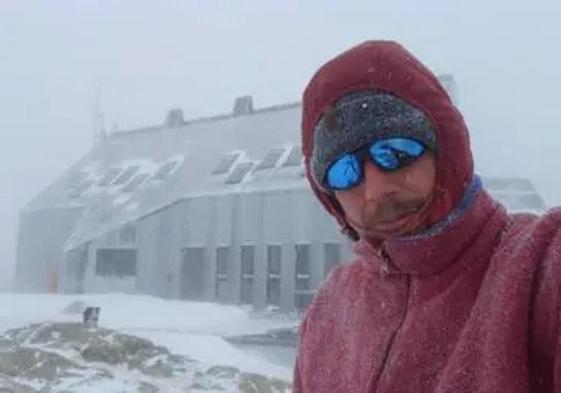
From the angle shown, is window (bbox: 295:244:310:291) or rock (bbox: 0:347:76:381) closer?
rock (bbox: 0:347:76:381)

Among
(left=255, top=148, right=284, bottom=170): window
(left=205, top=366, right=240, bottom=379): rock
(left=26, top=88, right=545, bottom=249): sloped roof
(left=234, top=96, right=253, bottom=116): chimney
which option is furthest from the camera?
(left=234, top=96, right=253, bottom=116): chimney

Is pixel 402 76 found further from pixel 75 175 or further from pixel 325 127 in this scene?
pixel 75 175

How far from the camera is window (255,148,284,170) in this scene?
2261 cm

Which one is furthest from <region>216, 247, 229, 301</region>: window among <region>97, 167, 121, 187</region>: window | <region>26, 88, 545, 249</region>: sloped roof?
<region>97, 167, 121, 187</region>: window

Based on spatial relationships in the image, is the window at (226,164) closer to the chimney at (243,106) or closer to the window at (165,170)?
the window at (165,170)

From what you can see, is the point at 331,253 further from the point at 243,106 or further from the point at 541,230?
the point at 541,230

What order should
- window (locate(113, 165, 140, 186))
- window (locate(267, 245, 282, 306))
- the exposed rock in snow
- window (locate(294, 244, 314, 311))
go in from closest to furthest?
the exposed rock in snow
window (locate(294, 244, 314, 311))
window (locate(267, 245, 282, 306))
window (locate(113, 165, 140, 186))

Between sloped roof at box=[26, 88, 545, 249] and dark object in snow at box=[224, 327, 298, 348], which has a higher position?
sloped roof at box=[26, 88, 545, 249]

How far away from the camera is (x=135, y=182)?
26.0 metres

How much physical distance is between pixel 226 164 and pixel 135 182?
3898mm

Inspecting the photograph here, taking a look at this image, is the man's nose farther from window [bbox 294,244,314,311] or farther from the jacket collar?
window [bbox 294,244,314,311]

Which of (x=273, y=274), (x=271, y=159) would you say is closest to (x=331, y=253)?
(x=273, y=274)

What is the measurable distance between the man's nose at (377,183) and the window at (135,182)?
24.9m

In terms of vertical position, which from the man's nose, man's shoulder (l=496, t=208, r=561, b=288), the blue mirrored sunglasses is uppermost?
the blue mirrored sunglasses
